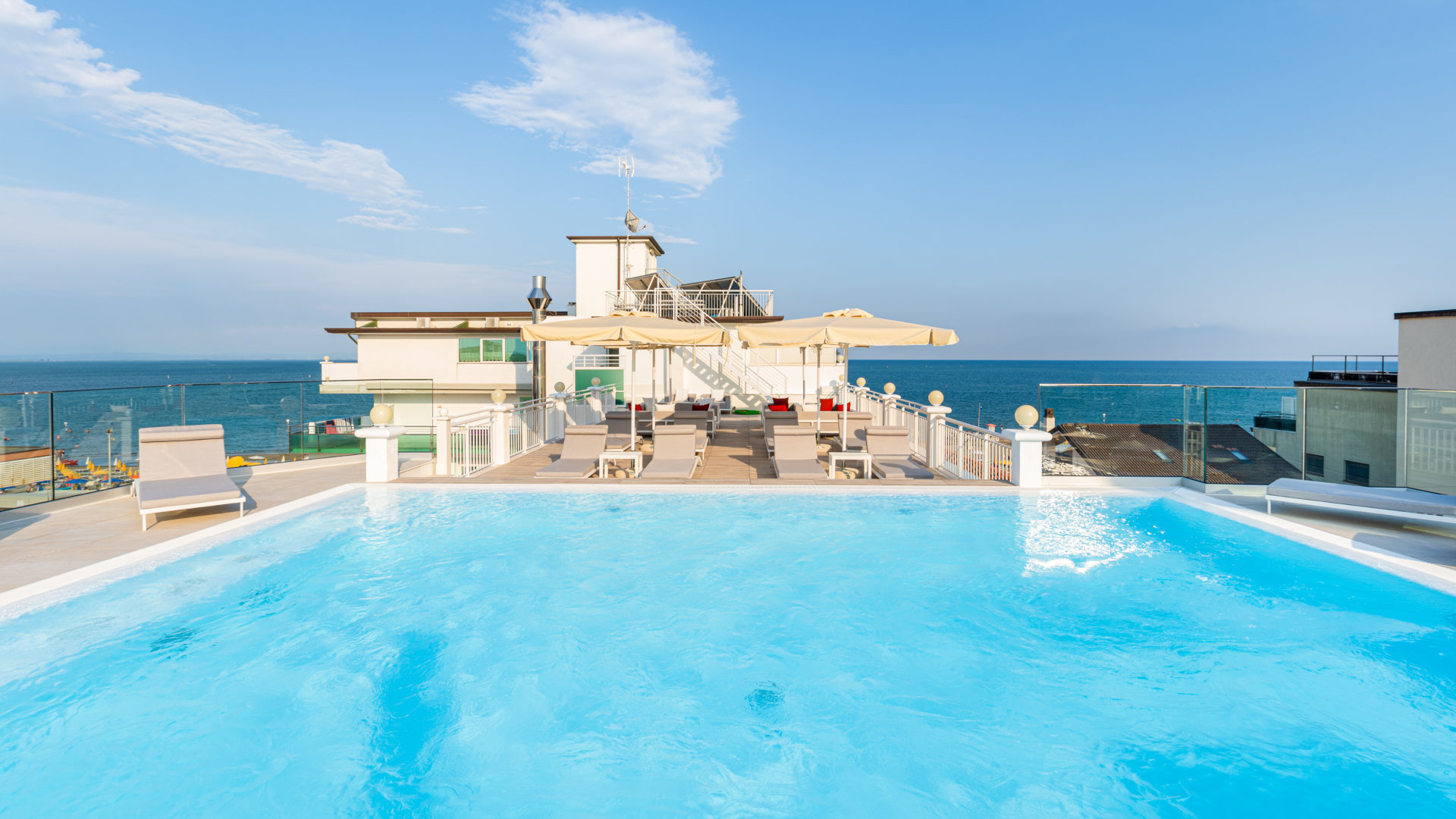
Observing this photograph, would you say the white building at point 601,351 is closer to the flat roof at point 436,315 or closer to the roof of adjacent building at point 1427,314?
the flat roof at point 436,315

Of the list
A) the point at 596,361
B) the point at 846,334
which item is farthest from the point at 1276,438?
the point at 596,361

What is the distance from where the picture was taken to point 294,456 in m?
10.4

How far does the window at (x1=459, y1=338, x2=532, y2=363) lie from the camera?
77.1ft

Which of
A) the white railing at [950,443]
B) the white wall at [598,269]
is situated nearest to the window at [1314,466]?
the white railing at [950,443]

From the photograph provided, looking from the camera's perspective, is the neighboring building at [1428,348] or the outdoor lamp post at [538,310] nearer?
the neighboring building at [1428,348]

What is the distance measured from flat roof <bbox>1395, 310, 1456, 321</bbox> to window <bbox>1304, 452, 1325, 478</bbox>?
12989mm

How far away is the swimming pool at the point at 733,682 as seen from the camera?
115 inches

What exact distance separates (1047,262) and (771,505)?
34.6 meters

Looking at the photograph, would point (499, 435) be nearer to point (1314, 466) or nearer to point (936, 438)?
point (936, 438)

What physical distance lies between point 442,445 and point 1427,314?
75.6ft

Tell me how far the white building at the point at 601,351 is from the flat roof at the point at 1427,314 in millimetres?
14633

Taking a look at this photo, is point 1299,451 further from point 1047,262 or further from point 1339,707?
point 1047,262

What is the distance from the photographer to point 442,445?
352 inches

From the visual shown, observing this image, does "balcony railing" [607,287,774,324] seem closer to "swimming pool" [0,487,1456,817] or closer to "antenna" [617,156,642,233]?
"antenna" [617,156,642,233]
